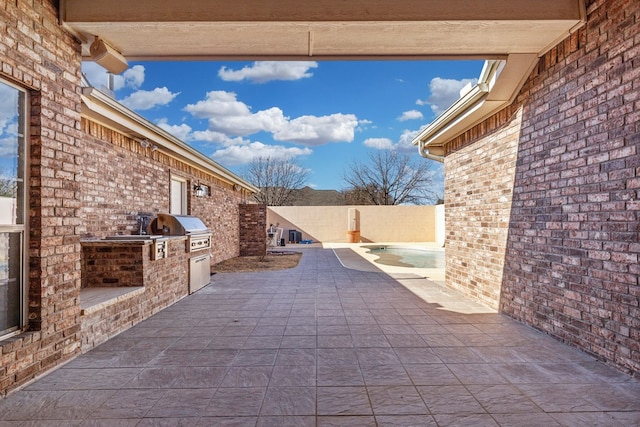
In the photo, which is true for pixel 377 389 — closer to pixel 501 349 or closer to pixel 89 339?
pixel 501 349

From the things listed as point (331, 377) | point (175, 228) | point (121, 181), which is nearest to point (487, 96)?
point (331, 377)

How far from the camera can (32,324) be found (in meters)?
2.72

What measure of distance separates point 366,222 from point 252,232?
7.76 m

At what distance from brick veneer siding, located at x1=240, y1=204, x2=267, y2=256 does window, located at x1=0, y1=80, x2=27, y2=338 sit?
32.0 feet

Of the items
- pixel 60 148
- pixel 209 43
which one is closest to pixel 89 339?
pixel 60 148

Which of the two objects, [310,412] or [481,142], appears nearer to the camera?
[310,412]

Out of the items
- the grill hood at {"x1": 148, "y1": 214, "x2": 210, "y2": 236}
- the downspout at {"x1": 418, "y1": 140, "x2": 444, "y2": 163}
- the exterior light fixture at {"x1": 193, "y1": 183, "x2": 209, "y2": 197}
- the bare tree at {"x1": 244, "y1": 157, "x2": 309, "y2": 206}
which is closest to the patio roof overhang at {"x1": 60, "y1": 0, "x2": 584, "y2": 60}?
the grill hood at {"x1": 148, "y1": 214, "x2": 210, "y2": 236}

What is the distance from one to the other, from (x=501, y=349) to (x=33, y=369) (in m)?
3.90

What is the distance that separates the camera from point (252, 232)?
1249 centimetres

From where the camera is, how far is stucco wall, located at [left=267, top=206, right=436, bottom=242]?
18.6 m

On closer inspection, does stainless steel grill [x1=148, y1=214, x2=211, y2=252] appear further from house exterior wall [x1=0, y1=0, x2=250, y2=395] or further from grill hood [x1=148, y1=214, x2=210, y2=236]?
house exterior wall [x1=0, y1=0, x2=250, y2=395]

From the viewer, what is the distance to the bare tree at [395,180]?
27.0m

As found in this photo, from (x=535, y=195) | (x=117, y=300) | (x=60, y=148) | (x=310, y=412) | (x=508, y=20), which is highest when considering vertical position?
(x=508, y=20)

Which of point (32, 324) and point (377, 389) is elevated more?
point (32, 324)
